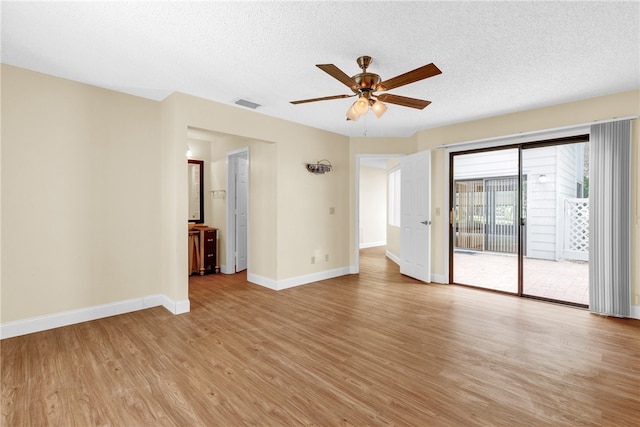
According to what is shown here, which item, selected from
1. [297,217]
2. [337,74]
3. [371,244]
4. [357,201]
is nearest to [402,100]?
[337,74]

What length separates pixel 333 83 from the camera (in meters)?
3.27

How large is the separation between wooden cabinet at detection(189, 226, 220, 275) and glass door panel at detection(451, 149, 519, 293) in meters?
5.06

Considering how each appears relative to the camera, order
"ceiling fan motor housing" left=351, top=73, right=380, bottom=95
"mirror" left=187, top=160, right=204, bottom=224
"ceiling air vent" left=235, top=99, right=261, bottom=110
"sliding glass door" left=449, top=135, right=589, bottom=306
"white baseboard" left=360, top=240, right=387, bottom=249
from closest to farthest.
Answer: "ceiling fan motor housing" left=351, top=73, right=380, bottom=95 < "ceiling air vent" left=235, top=99, right=261, bottom=110 < "sliding glass door" left=449, top=135, right=589, bottom=306 < "mirror" left=187, top=160, right=204, bottom=224 < "white baseboard" left=360, top=240, right=387, bottom=249

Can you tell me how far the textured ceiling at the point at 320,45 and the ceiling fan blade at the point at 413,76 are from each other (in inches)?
12.2

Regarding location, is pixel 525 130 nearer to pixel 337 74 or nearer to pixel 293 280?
pixel 337 74

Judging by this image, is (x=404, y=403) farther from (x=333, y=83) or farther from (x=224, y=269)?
(x=224, y=269)

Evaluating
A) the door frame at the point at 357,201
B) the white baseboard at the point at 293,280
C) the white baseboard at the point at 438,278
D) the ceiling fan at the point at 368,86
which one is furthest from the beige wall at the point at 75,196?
the white baseboard at the point at 438,278

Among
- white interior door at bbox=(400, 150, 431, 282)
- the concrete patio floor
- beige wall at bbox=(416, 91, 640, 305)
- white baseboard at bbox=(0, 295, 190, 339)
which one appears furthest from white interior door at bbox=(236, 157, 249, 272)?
the concrete patio floor

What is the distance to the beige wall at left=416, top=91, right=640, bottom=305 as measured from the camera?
3.46m

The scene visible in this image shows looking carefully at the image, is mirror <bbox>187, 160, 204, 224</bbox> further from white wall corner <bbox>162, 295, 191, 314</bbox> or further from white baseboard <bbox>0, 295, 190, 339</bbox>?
white wall corner <bbox>162, 295, 191, 314</bbox>

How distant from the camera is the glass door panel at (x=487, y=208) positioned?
303 inches

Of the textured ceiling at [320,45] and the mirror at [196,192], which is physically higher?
the textured ceiling at [320,45]

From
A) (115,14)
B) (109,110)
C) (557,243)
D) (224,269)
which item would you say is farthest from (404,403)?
(557,243)

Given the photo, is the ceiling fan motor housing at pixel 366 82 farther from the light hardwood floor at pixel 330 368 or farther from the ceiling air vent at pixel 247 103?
the light hardwood floor at pixel 330 368
